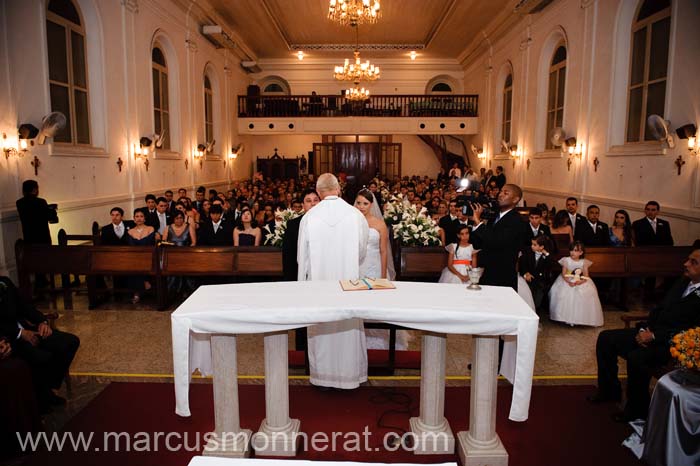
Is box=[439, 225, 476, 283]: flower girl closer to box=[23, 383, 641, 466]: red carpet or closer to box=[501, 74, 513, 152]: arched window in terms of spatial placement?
box=[23, 383, 641, 466]: red carpet

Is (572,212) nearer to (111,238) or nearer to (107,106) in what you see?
(111,238)

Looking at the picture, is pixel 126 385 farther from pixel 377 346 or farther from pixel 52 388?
pixel 377 346

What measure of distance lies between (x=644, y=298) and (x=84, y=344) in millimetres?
8210

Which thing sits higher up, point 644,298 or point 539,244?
point 539,244

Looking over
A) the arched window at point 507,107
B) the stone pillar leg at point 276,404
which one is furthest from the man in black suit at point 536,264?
the arched window at point 507,107

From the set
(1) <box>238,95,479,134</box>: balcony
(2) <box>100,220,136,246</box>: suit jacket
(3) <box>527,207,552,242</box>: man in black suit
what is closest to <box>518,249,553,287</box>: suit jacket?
(3) <box>527,207,552,242</box>: man in black suit

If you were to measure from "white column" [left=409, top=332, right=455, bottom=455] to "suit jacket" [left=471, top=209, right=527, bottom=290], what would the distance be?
146 cm

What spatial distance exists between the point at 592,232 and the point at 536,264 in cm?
217

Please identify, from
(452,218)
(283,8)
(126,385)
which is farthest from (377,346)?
(283,8)

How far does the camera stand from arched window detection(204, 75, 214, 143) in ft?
59.6

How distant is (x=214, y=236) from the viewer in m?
8.41

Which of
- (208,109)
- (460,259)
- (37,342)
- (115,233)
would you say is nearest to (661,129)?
(460,259)

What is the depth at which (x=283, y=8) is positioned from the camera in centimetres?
1697

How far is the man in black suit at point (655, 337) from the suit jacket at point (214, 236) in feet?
19.7
